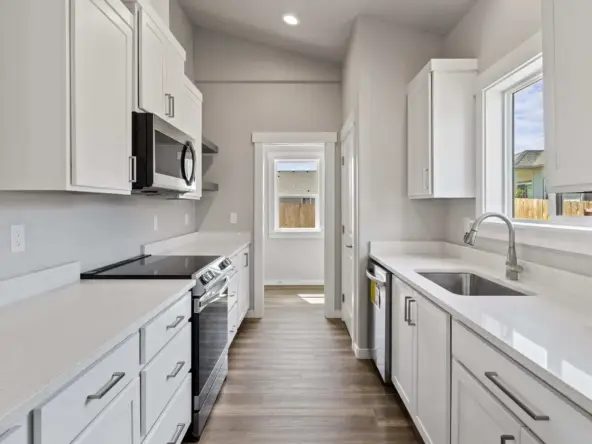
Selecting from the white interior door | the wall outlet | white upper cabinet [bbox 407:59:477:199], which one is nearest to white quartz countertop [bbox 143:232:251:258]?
the white interior door

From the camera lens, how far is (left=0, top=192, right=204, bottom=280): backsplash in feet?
5.91

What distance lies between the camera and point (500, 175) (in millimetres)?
3000

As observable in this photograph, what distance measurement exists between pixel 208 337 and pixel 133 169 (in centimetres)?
102

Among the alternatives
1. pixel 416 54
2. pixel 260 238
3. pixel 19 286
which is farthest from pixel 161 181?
pixel 260 238

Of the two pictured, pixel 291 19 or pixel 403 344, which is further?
pixel 291 19

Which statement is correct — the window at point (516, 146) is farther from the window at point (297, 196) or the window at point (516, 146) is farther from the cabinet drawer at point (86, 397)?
the window at point (297, 196)

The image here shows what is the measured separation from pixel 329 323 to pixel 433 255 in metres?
1.73

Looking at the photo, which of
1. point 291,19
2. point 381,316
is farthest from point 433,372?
point 291,19

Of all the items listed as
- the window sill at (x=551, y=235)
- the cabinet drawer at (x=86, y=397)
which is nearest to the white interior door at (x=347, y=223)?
the window sill at (x=551, y=235)

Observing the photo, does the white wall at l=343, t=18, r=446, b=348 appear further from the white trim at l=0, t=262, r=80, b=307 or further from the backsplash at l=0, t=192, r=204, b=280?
the white trim at l=0, t=262, r=80, b=307

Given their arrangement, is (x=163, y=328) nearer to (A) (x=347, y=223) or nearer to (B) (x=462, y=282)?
(B) (x=462, y=282)

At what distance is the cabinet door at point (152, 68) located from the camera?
2.28 m

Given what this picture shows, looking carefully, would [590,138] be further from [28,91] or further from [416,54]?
[416,54]

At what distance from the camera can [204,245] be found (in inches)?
169
